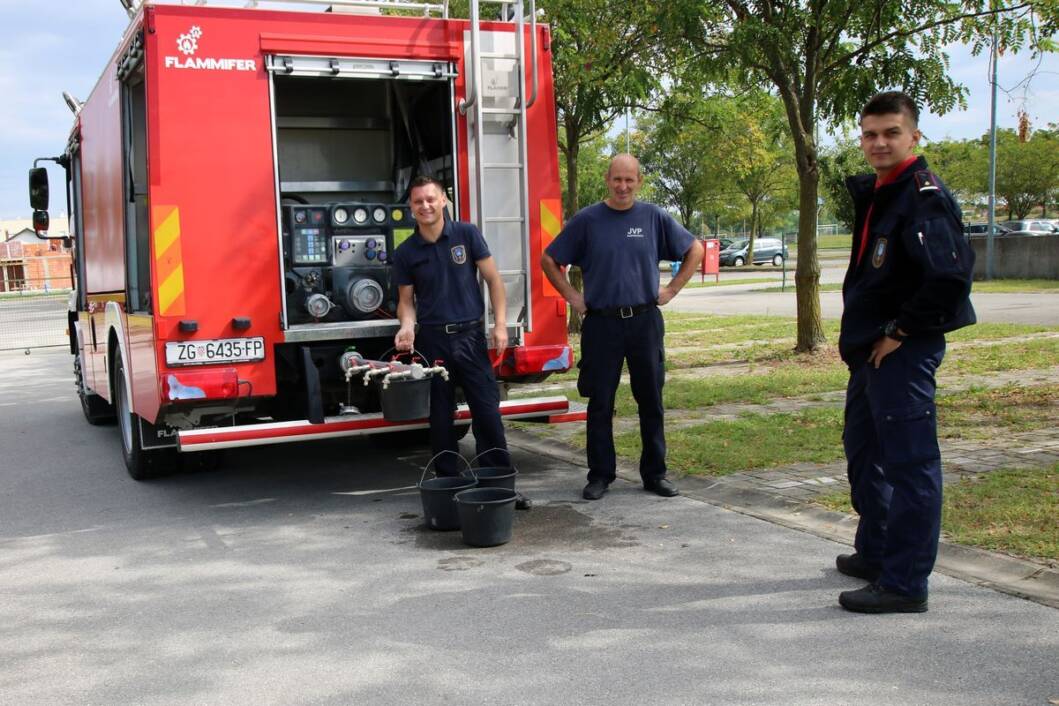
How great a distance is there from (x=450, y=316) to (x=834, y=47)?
23.9ft

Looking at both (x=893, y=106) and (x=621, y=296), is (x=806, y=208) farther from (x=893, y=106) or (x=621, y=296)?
(x=893, y=106)

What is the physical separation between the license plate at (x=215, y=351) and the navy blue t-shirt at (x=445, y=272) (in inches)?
39.0

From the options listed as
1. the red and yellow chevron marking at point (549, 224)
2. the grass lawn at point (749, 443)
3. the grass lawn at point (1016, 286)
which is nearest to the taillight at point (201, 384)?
the red and yellow chevron marking at point (549, 224)

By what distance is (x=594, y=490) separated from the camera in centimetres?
655

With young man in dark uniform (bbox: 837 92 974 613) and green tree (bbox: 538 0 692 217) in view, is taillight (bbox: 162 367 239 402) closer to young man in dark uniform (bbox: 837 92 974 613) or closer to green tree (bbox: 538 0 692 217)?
young man in dark uniform (bbox: 837 92 974 613)

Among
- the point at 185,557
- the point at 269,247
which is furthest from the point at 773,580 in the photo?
the point at 269,247

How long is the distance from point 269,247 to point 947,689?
4.60 metres

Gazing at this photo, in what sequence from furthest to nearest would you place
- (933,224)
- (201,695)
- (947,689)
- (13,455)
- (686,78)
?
(686,78) → (13,455) → (933,224) → (201,695) → (947,689)

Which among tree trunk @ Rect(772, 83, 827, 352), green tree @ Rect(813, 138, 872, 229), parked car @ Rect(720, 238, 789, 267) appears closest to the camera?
tree trunk @ Rect(772, 83, 827, 352)

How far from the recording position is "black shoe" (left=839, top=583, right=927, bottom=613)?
167 inches

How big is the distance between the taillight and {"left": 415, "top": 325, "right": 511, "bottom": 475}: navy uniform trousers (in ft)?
3.85

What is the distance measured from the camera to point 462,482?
5938 mm

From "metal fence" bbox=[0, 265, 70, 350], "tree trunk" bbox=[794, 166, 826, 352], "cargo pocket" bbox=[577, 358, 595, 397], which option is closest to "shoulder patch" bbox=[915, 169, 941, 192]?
"cargo pocket" bbox=[577, 358, 595, 397]

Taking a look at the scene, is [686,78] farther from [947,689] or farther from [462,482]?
[947,689]
